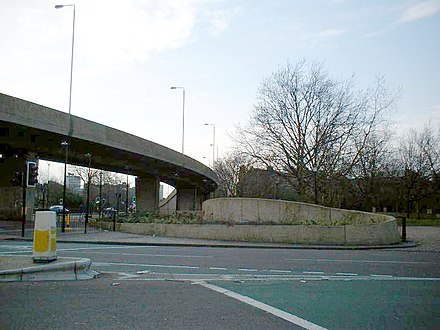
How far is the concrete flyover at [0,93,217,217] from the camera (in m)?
34.7

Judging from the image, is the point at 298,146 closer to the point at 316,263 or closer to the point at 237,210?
the point at 237,210

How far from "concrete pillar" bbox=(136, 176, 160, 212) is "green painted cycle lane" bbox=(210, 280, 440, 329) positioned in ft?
175

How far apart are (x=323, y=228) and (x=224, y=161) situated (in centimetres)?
7254

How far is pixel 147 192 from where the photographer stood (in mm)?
65812

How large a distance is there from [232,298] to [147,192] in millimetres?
57243

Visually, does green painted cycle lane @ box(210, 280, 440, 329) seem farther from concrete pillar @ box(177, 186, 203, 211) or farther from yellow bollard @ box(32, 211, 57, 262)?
concrete pillar @ box(177, 186, 203, 211)

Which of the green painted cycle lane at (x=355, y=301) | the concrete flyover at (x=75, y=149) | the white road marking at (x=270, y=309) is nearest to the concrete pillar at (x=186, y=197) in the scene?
the concrete flyover at (x=75, y=149)

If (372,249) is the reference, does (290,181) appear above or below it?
above

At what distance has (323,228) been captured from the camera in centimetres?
2506

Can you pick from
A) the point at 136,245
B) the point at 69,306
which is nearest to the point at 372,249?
the point at 136,245

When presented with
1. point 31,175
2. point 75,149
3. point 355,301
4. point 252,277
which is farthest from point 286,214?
point 75,149

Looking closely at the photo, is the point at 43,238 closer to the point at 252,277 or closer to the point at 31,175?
the point at 252,277

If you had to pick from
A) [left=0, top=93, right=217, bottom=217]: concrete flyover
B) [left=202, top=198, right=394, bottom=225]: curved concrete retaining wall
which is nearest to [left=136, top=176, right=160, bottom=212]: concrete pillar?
[left=0, top=93, right=217, bottom=217]: concrete flyover

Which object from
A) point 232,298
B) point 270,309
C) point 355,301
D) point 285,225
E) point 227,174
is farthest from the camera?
point 227,174
